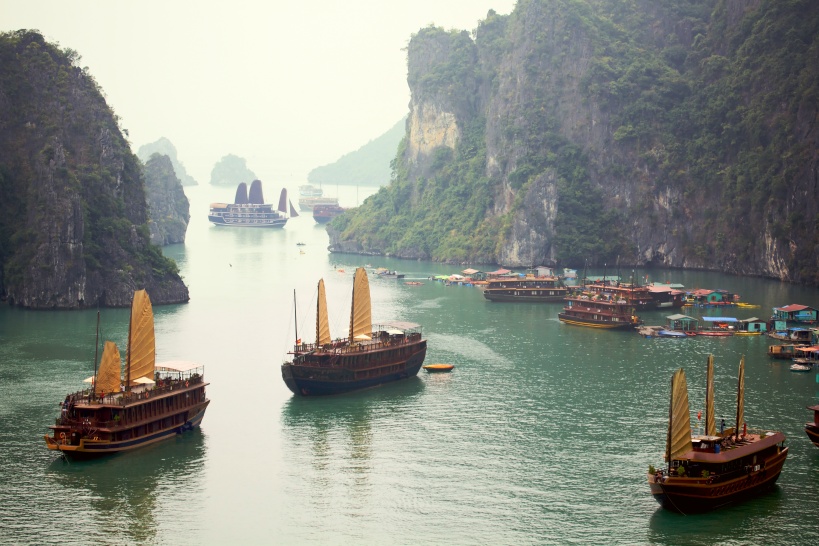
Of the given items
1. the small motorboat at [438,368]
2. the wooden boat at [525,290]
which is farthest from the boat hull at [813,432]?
the wooden boat at [525,290]

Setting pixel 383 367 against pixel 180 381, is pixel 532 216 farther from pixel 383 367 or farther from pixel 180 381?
pixel 180 381

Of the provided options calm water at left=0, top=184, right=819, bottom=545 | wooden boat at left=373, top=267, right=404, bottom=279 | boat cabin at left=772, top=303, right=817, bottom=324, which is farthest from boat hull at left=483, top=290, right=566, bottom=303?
boat cabin at left=772, top=303, right=817, bottom=324

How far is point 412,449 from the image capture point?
58125 millimetres

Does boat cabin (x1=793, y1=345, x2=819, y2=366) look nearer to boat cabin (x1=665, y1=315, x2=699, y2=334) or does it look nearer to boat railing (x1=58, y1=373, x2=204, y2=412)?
boat cabin (x1=665, y1=315, x2=699, y2=334)

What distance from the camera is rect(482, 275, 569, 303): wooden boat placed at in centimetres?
11638

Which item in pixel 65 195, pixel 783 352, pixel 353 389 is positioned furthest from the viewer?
pixel 65 195

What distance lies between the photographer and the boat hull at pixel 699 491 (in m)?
48.0

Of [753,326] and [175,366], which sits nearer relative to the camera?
[175,366]

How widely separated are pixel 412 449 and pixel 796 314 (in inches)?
1950

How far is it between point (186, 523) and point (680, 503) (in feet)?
67.5

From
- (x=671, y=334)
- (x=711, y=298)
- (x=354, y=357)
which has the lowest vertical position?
(x=354, y=357)

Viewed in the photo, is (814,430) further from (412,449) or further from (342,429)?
(342,429)

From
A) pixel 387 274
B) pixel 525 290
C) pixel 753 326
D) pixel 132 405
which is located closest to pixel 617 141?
pixel 387 274

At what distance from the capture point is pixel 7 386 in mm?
69875
